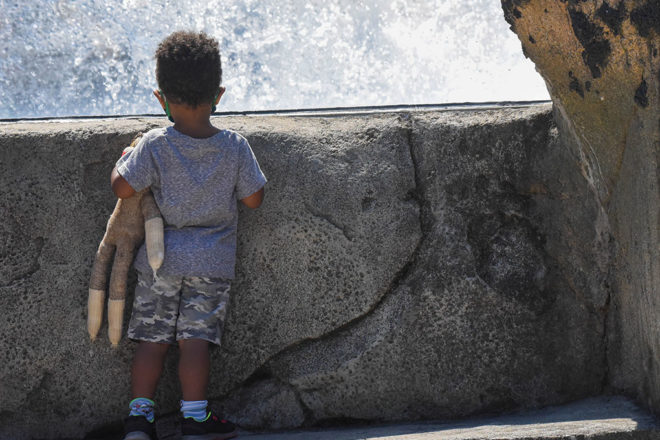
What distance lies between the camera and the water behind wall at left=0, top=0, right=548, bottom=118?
326 centimetres

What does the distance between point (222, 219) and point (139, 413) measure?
0.52 meters

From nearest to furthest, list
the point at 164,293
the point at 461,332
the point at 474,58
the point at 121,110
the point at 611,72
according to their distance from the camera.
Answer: the point at 611,72 < the point at 164,293 < the point at 461,332 < the point at 121,110 < the point at 474,58

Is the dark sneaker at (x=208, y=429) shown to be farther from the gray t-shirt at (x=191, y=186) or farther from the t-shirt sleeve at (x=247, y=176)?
the t-shirt sleeve at (x=247, y=176)

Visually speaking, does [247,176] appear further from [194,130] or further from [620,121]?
[620,121]

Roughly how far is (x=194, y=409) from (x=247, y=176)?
60 centimetres

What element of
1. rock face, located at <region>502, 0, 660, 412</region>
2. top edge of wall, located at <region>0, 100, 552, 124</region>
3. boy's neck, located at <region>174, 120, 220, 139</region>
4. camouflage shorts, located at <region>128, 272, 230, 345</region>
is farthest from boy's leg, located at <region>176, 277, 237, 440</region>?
rock face, located at <region>502, 0, 660, 412</region>

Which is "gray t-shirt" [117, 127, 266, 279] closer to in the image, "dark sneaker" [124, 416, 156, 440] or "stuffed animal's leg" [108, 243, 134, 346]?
"stuffed animal's leg" [108, 243, 134, 346]

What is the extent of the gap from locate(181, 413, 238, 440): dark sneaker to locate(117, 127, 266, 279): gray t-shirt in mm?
360

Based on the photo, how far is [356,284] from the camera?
240 centimetres

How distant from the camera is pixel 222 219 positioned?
2297mm

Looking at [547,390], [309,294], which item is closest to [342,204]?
[309,294]

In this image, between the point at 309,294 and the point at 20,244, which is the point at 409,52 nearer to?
the point at 309,294

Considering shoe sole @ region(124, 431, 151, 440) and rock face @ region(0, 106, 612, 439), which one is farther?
rock face @ region(0, 106, 612, 439)

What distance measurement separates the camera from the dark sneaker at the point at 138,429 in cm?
213
